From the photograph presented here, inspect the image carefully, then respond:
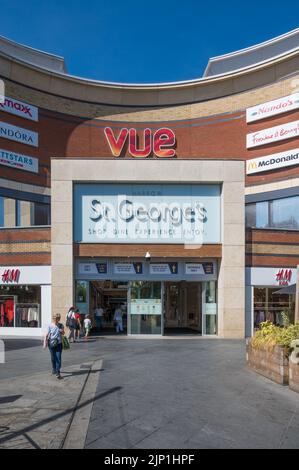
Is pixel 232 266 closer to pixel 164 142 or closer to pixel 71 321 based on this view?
pixel 71 321

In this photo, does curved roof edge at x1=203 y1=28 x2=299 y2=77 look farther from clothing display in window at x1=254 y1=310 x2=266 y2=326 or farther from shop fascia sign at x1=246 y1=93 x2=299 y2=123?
clothing display in window at x1=254 y1=310 x2=266 y2=326

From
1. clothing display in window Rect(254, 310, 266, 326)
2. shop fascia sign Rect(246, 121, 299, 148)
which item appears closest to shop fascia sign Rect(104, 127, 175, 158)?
shop fascia sign Rect(246, 121, 299, 148)

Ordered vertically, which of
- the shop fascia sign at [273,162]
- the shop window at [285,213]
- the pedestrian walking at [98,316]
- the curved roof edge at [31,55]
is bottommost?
the pedestrian walking at [98,316]

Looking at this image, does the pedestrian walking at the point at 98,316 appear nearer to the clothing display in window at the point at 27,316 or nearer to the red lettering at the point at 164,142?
the clothing display in window at the point at 27,316

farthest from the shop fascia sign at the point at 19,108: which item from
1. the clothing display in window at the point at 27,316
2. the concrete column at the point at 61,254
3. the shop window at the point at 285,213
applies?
the shop window at the point at 285,213

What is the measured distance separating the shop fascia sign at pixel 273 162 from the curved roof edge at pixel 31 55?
14.5 metres

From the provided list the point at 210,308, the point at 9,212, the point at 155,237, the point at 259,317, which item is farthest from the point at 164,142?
the point at 259,317

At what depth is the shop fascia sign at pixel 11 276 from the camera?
886 inches

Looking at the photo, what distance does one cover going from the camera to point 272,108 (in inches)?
1066

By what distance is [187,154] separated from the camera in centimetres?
3005

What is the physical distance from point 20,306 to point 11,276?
1.62 meters
